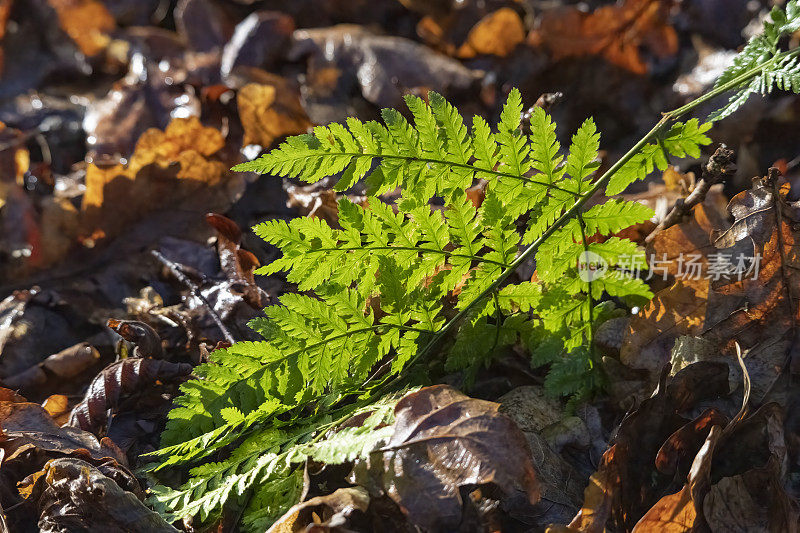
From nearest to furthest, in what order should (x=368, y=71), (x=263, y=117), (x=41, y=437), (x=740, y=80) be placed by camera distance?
(x=740, y=80) → (x=41, y=437) → (x=263, y=117) → (x=368, y=71)

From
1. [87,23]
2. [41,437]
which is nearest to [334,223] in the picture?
[41,437]

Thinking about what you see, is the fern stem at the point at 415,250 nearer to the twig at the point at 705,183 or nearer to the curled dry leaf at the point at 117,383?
the twig at the point at 705,183

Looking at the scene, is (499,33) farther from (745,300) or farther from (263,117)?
(745,300)

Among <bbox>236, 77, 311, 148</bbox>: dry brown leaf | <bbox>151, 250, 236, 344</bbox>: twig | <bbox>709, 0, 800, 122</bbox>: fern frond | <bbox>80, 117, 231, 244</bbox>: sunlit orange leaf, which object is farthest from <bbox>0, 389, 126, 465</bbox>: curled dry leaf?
<bbox>709, 0, 800, 122</bbox>: fern frond

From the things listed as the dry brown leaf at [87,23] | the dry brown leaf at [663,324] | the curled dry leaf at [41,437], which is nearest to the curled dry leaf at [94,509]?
A: the curled dry leaf at [41,437]

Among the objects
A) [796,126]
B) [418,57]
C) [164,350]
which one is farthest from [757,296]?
[418,57]
